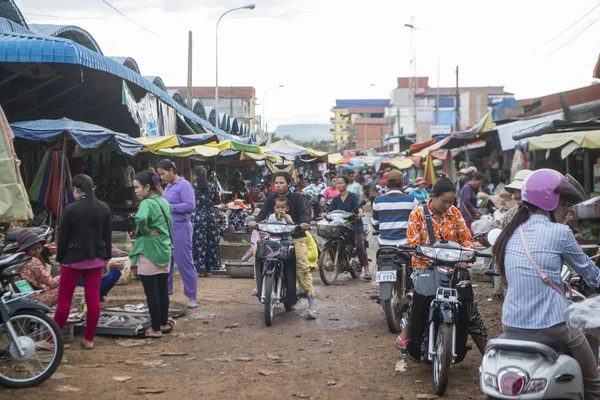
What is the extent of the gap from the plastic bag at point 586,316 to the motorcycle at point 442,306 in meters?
1.64

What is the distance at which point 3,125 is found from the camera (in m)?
6.09

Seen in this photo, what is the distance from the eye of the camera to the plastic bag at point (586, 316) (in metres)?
3.40

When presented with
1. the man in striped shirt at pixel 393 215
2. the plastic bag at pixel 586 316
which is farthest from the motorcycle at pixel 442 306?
the man in striped shirt at pixel 393 215

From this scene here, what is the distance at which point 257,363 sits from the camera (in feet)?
21.4

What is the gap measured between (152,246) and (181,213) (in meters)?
1.65

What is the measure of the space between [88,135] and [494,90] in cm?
10335

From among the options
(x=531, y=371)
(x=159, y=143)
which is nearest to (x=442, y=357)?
(x=531, y=371)

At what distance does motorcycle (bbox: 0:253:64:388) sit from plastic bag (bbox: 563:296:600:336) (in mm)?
4024

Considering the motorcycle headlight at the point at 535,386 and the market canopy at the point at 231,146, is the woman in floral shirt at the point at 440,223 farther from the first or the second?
the market canopy at the point at 231,146

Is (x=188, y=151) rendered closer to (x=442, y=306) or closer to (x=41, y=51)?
(x=41, y=51)

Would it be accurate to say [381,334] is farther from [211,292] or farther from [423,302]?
[211,292]

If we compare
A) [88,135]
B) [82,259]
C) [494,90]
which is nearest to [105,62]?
[88,135]

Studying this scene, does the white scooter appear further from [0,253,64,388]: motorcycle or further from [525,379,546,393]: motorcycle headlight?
[0,253,64,388]: motorcycle

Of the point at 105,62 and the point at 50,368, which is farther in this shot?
the point at 105,62
